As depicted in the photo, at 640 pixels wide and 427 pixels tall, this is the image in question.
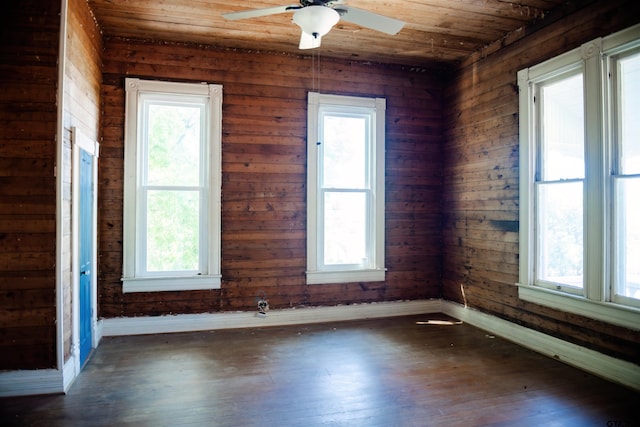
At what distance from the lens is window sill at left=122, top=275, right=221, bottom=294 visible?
170 inches

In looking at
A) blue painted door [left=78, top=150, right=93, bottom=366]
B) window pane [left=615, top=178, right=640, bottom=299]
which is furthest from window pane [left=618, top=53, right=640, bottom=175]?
blue painted door [left=78, top=150, right=93, bottom=366]

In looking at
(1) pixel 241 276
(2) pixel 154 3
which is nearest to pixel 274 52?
(2) pixel 154 3

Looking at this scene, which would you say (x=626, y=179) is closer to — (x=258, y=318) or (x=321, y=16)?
(x=321, y=16)

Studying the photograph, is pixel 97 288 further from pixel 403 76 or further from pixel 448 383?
pixel 403 76

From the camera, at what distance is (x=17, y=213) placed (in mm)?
2920

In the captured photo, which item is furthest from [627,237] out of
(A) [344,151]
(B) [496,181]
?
(A) [344,151]

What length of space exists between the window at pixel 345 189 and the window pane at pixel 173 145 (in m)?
1.28

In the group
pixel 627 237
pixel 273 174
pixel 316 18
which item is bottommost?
pixel 627 237

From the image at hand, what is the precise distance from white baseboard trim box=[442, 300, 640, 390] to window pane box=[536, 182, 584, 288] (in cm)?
55

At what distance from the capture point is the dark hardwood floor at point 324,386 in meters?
2.62

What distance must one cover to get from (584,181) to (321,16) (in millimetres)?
2537

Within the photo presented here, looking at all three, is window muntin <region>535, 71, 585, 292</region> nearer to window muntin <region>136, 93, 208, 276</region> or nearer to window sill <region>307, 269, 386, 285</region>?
window sill <region>307, 269, 386, 285</region>

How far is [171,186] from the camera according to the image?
444cm

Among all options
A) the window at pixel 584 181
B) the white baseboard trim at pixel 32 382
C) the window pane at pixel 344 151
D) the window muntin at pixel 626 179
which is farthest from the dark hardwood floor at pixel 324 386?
the window pane at pixel 344 151
